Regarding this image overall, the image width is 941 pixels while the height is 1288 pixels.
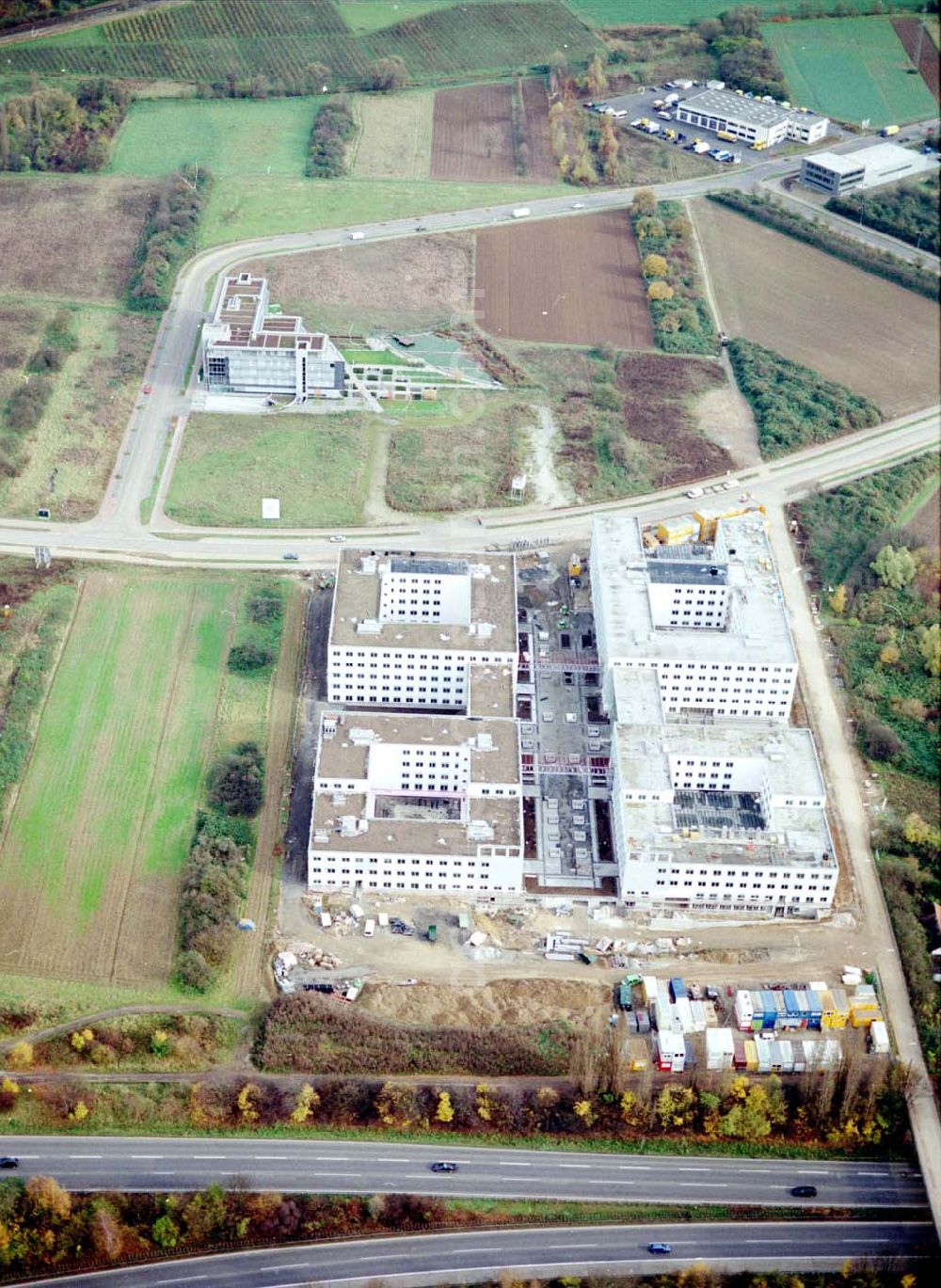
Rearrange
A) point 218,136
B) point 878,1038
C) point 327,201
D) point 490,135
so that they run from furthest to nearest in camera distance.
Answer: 1. point 490,135
2. point 218,136
3. point 327,201
4. point 878,1038

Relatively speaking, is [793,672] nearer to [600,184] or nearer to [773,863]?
[773,863]

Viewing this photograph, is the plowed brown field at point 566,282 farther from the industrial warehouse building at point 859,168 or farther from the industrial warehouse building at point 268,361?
the industrial warehouse building at point 859,168

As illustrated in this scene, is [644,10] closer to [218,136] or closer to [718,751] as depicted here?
[218,136]

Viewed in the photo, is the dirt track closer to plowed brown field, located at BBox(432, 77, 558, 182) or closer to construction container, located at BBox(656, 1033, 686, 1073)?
plowed brown field, located at BBox(432, 77, 558, 182)

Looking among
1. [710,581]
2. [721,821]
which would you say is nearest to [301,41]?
[710,581]

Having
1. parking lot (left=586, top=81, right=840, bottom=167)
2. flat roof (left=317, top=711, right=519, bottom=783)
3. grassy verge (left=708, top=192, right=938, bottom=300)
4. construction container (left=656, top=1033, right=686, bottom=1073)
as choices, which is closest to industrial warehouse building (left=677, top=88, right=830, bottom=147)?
parking lot (left=586, top=81, right=840, bottom=167)

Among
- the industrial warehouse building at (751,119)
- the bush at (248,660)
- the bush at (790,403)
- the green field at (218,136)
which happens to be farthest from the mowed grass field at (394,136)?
the bush at (248,660)
